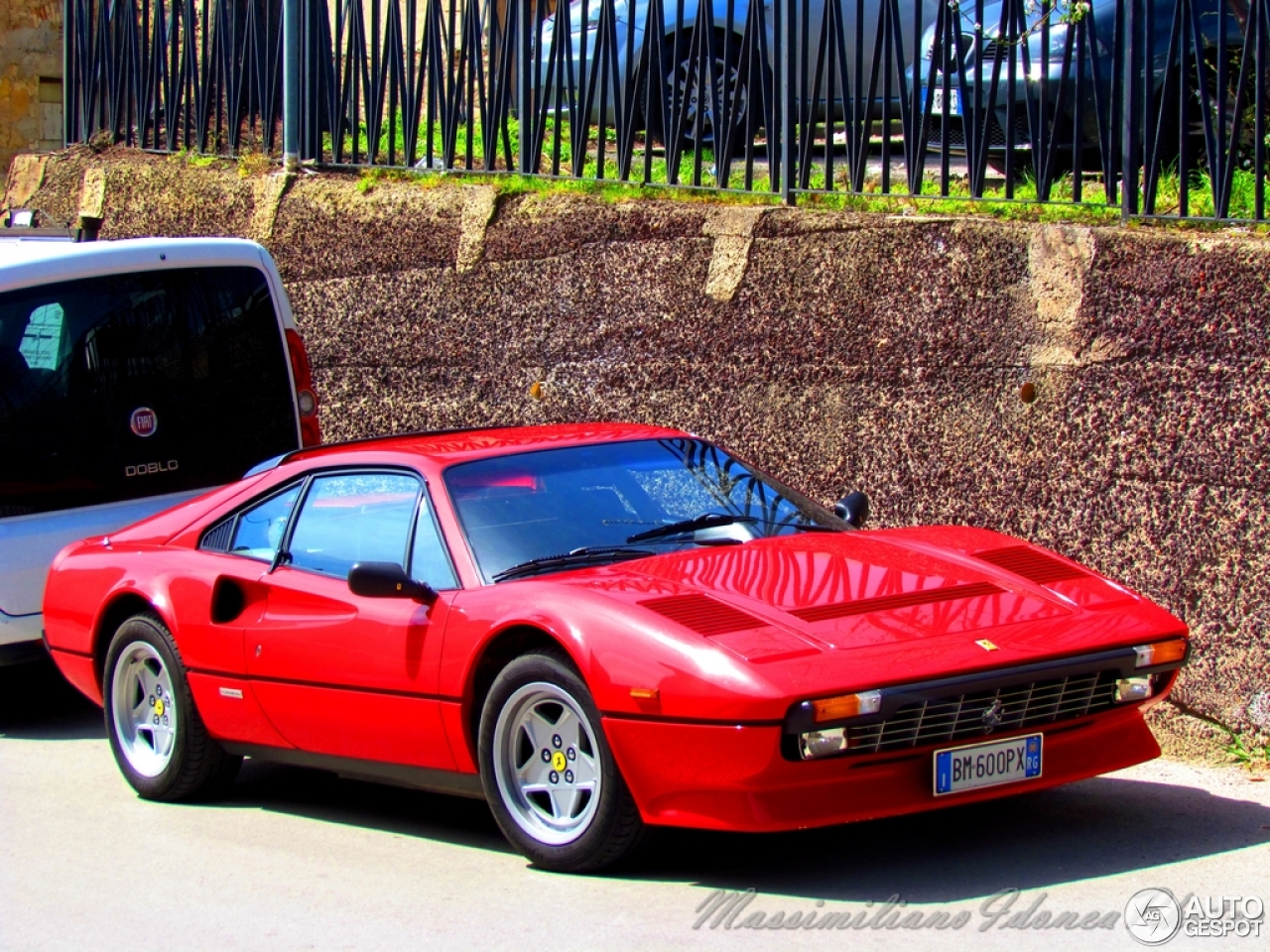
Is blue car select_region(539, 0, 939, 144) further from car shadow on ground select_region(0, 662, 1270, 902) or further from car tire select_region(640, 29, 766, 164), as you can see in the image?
car shadow on ground select_region(0, 662, 1270, 902)

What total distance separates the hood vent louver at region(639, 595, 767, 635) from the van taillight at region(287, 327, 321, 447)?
4055 mm

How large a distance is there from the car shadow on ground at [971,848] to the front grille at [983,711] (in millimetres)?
437

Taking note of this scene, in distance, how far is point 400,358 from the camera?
994 cm

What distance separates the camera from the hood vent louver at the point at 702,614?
452 cm

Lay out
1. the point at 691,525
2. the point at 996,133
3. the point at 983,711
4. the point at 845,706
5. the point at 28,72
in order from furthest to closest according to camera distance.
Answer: the point at 28,72 < the point at 996,133 < the point at 691,525 < the point at 983,711 < the point at 845,706

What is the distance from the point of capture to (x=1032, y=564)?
533cm

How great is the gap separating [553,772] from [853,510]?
184 cm

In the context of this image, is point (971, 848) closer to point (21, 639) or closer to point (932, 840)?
point (932, 840)

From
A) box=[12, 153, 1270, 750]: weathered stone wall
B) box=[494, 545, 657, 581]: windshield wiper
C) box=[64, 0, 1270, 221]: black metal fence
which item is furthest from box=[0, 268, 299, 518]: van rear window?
box=[494, 545, 657, 581]: windshield wiper

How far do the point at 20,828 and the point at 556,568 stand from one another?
2.24m

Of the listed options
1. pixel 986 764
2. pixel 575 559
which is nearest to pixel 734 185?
pixel 575 559

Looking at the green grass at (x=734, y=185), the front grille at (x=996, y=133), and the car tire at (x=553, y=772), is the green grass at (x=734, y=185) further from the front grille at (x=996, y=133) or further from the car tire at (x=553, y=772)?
the car tire at (x=553, y=772)

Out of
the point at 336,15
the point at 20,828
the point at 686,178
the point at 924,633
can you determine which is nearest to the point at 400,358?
the point at 686,178

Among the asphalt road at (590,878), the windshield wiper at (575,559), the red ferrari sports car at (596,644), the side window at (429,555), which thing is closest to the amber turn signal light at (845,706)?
the red ferrari sports car at (596,644)
